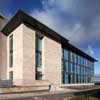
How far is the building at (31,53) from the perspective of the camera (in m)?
38.0

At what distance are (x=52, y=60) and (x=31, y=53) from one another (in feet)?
23.2

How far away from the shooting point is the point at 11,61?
1666 inches

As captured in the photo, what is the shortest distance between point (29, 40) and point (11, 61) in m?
6.15

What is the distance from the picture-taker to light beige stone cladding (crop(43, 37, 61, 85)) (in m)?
43.2

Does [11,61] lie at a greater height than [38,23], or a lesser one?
lesser

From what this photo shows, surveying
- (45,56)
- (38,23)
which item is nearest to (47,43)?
(45,56)

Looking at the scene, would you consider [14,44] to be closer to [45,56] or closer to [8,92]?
[45,56]

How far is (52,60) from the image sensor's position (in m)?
45.0

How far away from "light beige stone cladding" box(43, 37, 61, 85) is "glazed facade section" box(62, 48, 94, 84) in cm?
402

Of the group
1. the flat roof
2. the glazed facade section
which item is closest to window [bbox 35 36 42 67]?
the flat roof

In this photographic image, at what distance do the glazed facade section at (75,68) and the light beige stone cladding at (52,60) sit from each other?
4.02m

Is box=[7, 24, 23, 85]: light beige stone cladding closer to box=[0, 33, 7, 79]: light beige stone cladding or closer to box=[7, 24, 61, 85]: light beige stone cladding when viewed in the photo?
box=[7, 24, 61, 85]: light beige stone cladding

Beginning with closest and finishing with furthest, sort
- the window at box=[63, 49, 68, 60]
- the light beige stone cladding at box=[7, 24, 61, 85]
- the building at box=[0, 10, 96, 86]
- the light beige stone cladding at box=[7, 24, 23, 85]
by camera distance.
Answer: the light beige stone cladding at box=[7, 24, 61, 85] → the light beige stone cladding at box=[7, 24, 23, 85] → the building at box=[0, 10, 96, 86] → the window at box=[63, 49, 68, 60]

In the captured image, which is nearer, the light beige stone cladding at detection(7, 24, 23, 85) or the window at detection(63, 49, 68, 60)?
the light beige stone cladding at detection(7, 24, 23, 85)
